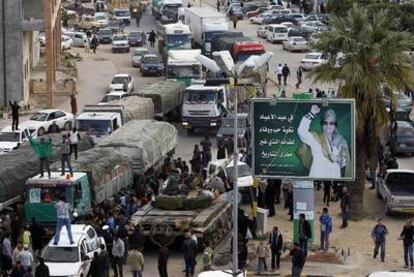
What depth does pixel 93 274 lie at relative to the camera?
30.5m

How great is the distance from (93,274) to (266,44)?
60.8 metres

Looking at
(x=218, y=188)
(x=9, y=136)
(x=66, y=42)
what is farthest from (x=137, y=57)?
(x=218, y=188)

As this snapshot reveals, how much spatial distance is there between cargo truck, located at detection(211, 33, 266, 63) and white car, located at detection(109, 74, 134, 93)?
5394 millimetres

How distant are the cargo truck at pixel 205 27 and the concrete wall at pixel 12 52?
1889 cm

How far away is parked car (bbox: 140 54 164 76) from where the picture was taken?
244 ft

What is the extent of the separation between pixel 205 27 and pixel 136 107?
29494 millimetres

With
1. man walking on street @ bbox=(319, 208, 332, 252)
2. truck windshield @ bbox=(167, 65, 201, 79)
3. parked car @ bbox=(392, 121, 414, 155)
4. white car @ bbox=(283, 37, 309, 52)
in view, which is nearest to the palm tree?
man walking on street @ bbox=(319, 208, 332, 252)

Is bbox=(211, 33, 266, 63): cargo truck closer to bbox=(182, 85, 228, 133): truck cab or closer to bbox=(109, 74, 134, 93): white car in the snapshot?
bbox=(109, 74, 134, 93): white car

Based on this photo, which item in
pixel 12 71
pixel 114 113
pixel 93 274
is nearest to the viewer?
pixel 93 274

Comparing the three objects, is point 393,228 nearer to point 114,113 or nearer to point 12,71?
point 114,113

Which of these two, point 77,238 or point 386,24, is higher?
point 386,24

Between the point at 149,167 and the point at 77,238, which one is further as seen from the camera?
the point at 149,167

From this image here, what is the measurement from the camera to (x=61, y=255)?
3127 centimetres

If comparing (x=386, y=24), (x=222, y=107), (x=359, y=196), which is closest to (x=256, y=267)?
(x=359, y=196)
